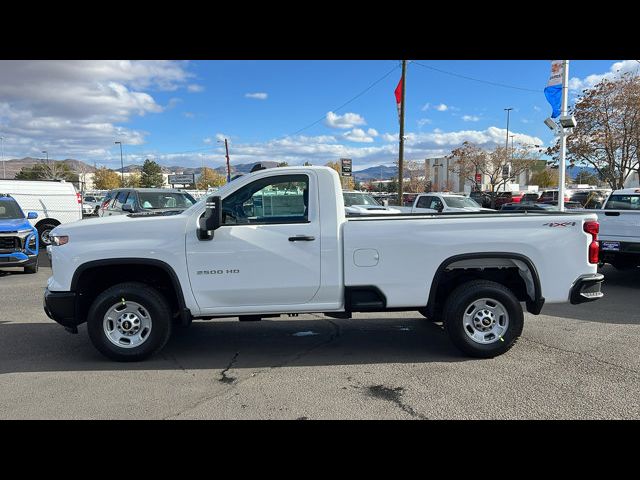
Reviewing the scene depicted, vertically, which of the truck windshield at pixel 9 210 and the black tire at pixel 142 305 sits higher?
the truck windshield at pixel 9 210

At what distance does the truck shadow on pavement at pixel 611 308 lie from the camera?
676cm

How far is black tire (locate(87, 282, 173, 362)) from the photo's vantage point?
4840mm

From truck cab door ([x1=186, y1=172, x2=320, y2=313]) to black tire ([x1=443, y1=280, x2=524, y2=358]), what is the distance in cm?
150

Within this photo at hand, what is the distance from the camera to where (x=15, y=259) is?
1027 centimetres

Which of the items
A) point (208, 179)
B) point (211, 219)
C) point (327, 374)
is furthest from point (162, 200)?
point (208, 179)

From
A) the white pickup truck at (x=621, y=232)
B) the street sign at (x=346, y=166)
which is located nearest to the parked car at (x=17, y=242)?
the white pickup truck at (x=621, y=232)

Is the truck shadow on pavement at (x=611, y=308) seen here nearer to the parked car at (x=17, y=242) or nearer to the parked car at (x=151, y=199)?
the parked car at (x=151, y=199)

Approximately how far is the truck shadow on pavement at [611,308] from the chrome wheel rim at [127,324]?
572 centimetres

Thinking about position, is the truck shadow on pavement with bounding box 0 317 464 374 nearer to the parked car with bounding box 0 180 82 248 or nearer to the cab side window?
the cab side window

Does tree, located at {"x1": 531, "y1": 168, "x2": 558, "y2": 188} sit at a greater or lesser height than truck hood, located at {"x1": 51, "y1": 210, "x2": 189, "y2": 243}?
greater

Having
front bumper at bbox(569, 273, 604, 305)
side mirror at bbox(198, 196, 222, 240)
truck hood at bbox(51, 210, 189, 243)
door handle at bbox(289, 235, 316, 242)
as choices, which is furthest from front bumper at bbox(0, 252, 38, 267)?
front bumper at bbox(569, 273, 604, 305)
